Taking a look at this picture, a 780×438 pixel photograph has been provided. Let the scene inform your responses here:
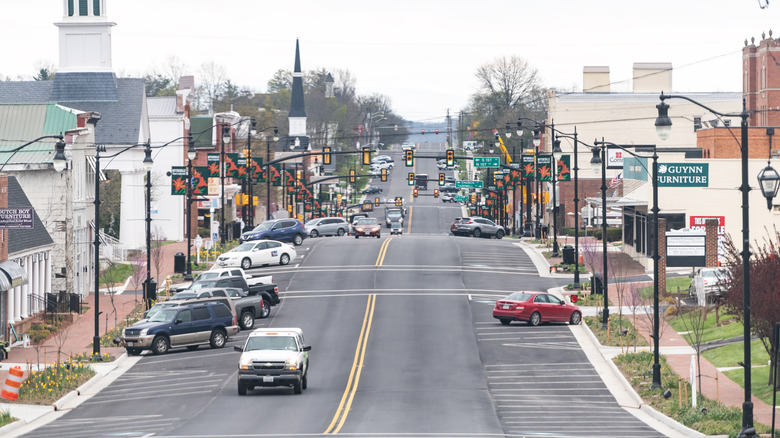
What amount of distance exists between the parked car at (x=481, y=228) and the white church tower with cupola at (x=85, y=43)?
30.6 metres

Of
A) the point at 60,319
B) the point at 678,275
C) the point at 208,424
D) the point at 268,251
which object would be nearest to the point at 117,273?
the point at 268,251

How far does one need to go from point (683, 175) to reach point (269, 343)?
2518cm

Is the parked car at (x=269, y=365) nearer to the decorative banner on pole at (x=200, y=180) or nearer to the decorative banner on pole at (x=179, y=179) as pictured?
the decorative banner on pole at (x=179, y=179)

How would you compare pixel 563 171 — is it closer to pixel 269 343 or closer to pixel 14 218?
pixel 14 218

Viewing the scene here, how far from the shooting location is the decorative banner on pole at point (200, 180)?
2451 inches

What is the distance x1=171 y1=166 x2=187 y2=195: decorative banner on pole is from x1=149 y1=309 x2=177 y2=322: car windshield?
20.3 meters

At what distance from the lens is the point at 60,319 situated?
46.2 meters

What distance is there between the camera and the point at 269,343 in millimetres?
30312

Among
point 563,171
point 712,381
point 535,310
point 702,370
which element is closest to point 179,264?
point 535,310

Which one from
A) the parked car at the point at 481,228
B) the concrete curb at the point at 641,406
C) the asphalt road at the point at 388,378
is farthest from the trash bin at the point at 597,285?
the parked car at the point at 481,228

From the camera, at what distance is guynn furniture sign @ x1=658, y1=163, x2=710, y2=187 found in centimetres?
4762

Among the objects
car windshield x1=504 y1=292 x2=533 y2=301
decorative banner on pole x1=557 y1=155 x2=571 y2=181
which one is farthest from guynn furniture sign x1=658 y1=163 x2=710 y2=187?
decorative banner on pole x1=557 y1=155 x2=571 y2=181

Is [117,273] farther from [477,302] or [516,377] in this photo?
[516,377]

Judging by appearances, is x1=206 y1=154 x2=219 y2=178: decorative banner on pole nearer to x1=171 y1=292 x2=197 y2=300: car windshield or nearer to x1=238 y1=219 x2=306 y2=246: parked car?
x1=238 y1=219 x2=306 y2=246: parked car
